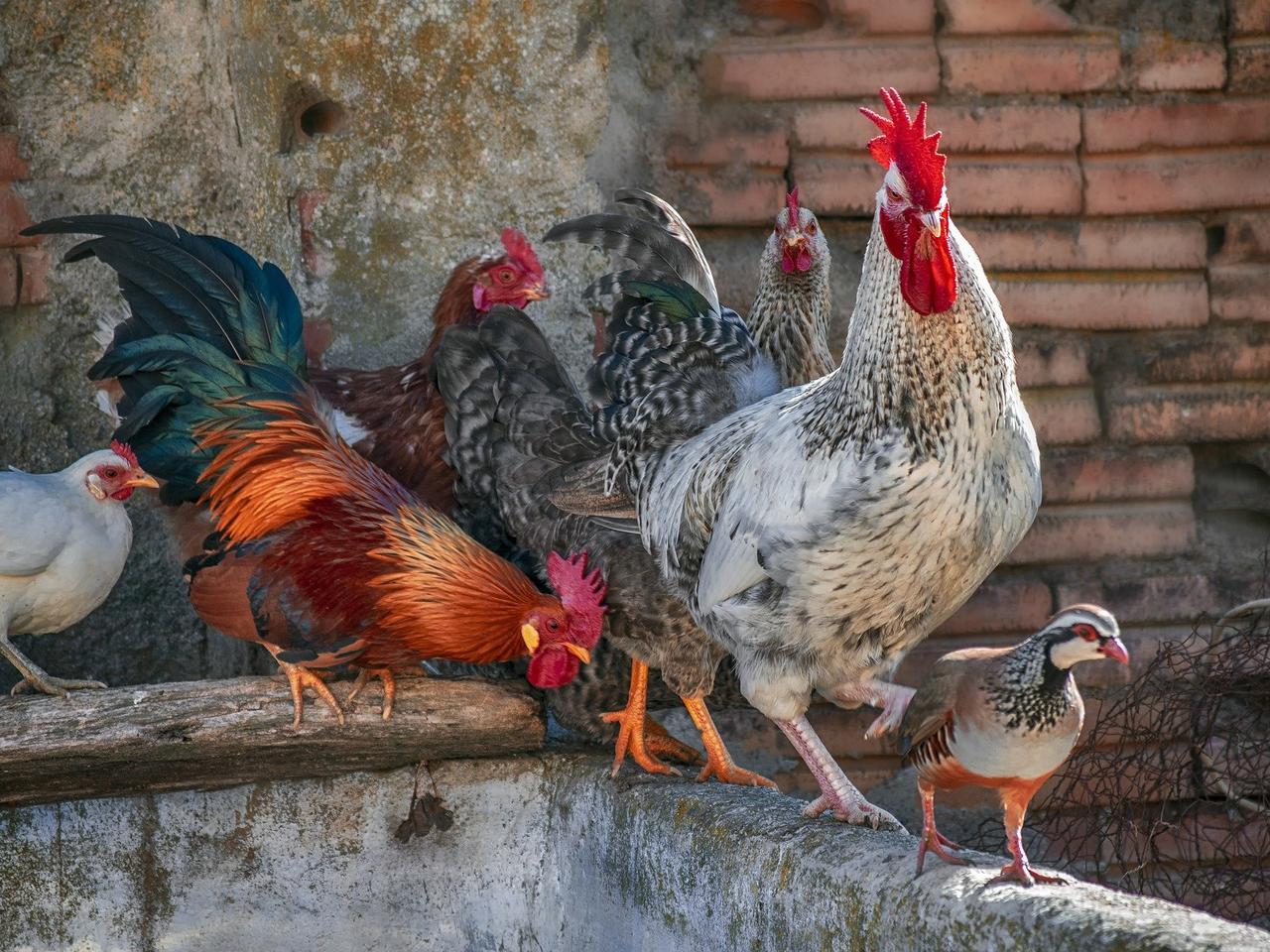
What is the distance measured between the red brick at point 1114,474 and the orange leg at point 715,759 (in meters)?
0.97

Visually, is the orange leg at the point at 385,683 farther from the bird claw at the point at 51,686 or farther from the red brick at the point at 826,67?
the red brick at the point at 826,67

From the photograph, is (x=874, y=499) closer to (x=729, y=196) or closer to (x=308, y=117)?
(x=729, y=196)

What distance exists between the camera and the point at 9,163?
145 inches

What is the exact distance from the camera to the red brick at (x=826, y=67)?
3479mm

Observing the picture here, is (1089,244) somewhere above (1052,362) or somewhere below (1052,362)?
above

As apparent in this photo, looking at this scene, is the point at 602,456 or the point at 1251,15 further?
the point at 1251,15

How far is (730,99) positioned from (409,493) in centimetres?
122

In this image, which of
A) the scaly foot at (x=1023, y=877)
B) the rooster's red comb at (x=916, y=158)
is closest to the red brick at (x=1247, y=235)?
the rooster's red comb at (x=916, y=158)

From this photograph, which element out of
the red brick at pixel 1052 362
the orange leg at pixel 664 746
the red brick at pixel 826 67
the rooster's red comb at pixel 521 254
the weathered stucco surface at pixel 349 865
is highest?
the red brick at pixel 826 67

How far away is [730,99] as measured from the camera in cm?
352

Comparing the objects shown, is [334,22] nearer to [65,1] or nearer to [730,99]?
[65,1]

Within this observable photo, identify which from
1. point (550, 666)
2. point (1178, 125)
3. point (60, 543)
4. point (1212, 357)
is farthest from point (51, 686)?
point (1178, 125)

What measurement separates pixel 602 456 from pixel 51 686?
4.14ft

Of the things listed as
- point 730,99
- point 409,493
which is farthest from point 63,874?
point 730,99
